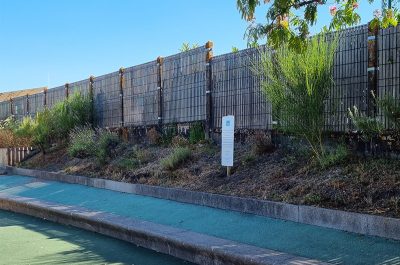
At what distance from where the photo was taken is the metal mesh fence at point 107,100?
16.8 m

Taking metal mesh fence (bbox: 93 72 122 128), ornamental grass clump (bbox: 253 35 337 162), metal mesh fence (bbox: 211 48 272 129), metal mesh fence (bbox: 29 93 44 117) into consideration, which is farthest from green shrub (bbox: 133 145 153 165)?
metal mesh fence (bbox: 29 93 44 117)

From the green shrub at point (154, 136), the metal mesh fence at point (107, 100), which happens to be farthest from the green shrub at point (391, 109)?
the metal mesh fence at point (107, 100)

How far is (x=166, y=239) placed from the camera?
6.28 metres

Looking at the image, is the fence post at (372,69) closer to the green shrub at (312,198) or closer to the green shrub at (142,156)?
the green shrub at (312,198)

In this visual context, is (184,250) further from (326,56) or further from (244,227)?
(326,56)

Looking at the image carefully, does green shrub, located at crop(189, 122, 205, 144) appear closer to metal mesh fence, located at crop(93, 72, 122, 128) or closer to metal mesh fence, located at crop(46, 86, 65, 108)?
metal mesh fence, located at crop(93, 72, 122, 128)

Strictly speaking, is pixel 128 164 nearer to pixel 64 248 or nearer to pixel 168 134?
pixel 168 134

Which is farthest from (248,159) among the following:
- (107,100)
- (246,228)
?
(107,100)

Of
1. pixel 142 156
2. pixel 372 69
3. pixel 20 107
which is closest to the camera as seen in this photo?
pixel 372 69

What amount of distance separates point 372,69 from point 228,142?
281cm

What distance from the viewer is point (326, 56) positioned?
820cm

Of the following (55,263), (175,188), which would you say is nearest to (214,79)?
(175,188)

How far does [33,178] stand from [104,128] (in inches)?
129

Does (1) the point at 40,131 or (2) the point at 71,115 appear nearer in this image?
(2) the point at 71,115
